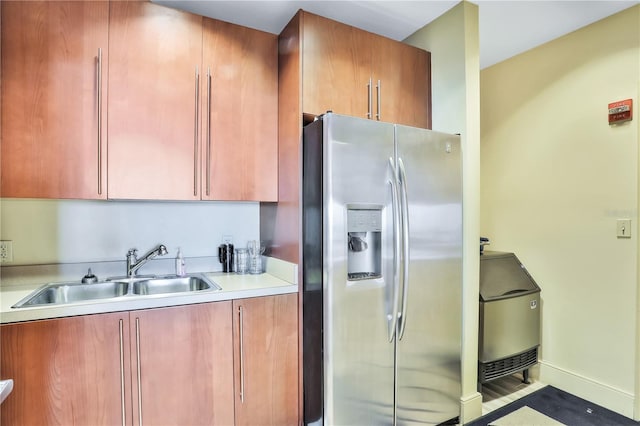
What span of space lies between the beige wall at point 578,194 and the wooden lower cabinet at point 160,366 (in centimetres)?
200

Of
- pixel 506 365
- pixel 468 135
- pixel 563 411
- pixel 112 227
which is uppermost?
pixel 468 135

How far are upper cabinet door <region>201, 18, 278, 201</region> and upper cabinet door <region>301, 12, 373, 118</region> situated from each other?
299 millimetres

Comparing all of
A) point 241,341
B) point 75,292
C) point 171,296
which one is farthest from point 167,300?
point 75,292

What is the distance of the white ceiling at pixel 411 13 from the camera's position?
208 centimetres

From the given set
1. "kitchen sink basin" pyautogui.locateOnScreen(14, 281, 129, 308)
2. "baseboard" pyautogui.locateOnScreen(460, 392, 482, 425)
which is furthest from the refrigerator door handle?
"kitchen sink basin" pyautogui.locateOnScreen(14, 281, 129, 308)

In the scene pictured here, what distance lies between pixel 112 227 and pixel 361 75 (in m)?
1.78

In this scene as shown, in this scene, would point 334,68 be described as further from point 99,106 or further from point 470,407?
point 470,407

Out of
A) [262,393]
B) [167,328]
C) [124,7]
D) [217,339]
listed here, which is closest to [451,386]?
[262,393]

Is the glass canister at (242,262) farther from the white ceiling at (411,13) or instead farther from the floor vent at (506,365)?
the floor vent at (506,365)

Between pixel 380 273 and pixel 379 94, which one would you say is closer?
pixel 380 273

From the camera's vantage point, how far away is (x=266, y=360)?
184cm

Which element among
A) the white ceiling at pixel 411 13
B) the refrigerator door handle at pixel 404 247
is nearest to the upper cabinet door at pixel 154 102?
the white ceiling at pixel 411 13

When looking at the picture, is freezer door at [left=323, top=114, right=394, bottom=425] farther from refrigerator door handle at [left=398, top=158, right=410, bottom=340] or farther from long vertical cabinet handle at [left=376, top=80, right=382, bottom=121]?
long vertical cabinet handle at [left=376, top=80, right=382, bottom=121]

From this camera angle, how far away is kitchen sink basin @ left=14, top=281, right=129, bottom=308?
5.85ft
